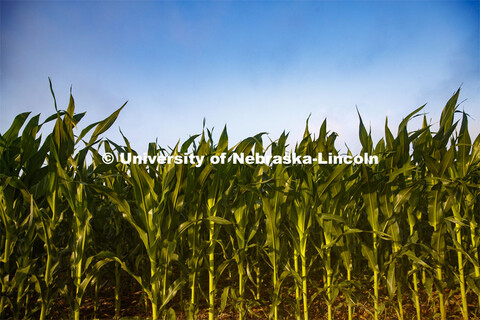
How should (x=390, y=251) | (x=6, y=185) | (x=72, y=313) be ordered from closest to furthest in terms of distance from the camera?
(x=6, y=185)
(x=72, y=313)
(x=390, y=251)

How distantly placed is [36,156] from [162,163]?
935 millimetres

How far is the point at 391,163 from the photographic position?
2.38 metres

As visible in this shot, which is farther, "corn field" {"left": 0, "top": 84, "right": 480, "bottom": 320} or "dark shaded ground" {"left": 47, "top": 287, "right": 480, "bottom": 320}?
"dark shaded ground" {"left": 47, "top": 287, "right": 480, "bottom": 320}

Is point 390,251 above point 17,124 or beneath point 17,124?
beneath

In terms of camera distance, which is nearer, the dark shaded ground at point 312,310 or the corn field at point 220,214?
the corn field at point 220,214

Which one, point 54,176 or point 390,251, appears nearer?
point 54,176

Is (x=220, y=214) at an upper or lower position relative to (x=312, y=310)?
upper

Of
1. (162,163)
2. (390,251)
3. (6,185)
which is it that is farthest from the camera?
(390,251)

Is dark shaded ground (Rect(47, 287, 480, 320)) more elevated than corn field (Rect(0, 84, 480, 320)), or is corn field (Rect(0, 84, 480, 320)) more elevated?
corn field (Rect(0, 84, 480, 320))

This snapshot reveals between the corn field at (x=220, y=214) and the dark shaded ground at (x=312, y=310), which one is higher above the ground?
the corn field at (x=220, y=214)

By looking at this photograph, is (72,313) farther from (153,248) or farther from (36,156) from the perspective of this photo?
(36,156)

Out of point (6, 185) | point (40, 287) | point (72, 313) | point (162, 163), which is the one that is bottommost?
point (72, 313)

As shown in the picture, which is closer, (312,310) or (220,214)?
(220,214)

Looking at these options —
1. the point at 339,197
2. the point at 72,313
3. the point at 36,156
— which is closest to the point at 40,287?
the point at 72,313
